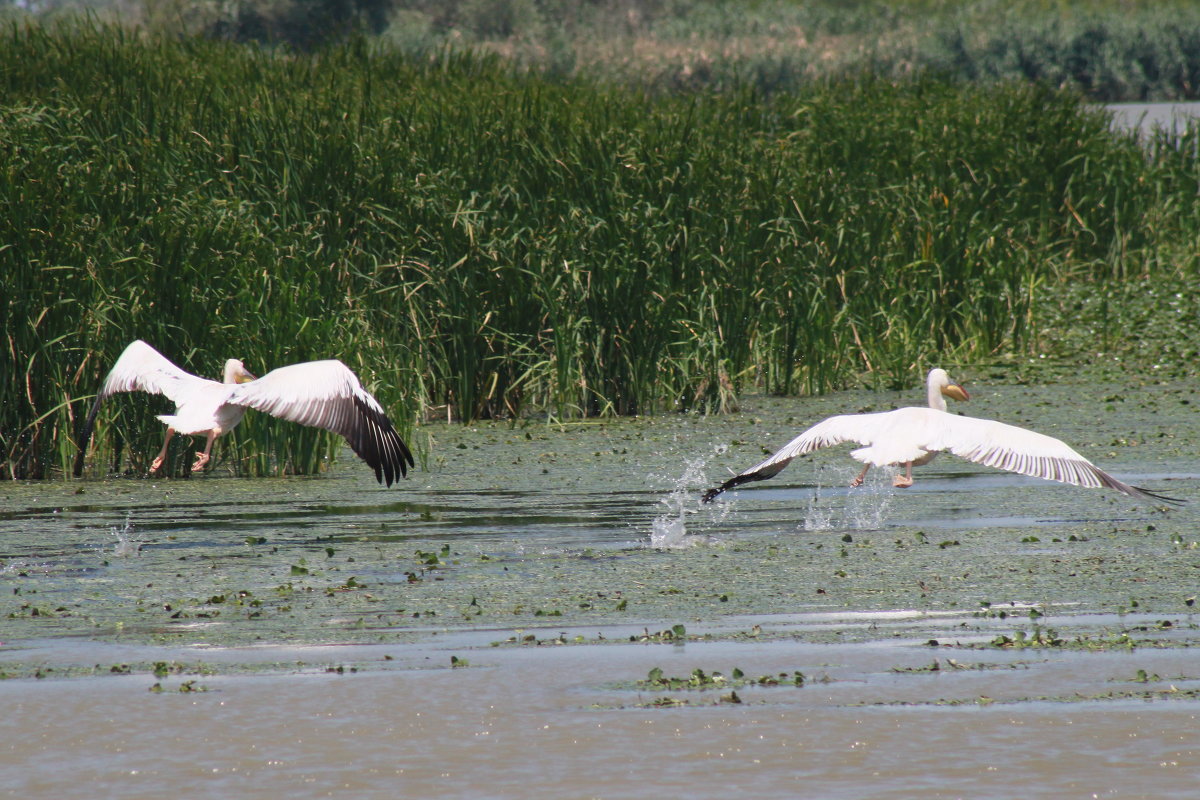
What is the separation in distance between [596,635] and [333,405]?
276 centimetres

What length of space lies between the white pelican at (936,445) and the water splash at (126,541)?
2349 millimetres

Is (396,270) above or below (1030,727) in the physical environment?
above

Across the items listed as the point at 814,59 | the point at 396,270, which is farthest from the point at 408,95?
the point at 814,59

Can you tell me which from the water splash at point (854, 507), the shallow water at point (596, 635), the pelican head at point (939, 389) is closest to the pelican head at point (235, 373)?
the shallow water at point (596, 635)

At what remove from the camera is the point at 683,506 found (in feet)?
28.6

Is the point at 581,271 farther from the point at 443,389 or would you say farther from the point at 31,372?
the point at 31,372

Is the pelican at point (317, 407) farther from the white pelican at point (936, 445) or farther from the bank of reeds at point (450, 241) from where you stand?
the white pelican at point (936, 445)

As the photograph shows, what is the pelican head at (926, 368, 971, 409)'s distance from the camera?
909 cm

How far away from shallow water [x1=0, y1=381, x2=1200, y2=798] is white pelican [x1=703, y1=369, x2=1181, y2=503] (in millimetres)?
262

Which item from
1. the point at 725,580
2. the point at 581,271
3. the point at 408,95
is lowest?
the point at 725,580

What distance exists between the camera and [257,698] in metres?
5.00

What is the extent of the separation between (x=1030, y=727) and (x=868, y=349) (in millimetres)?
8424

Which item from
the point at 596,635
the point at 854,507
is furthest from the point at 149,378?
the point at 596,635

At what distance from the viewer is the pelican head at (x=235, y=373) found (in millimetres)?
8945
